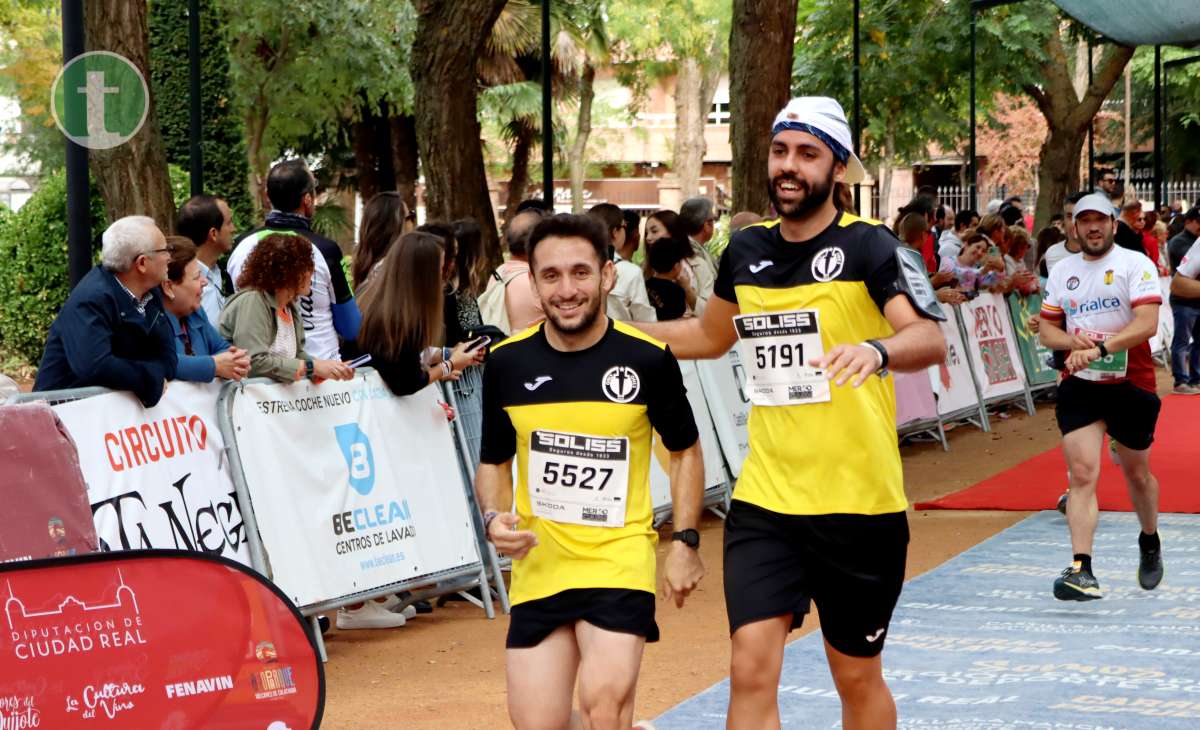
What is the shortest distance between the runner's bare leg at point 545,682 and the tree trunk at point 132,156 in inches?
338

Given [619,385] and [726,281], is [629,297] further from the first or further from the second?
[619,385]

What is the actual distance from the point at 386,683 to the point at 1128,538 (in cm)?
540

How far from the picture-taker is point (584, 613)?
16.3 ft

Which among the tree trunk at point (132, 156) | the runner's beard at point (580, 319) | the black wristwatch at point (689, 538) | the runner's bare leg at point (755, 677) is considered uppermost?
the tree trunk at point (132, 156)

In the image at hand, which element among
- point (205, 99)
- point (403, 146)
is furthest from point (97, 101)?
point (403, 146)

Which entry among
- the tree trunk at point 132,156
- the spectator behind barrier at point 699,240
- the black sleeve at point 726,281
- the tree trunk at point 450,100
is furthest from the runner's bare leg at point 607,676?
the tree trunk at point 450,100

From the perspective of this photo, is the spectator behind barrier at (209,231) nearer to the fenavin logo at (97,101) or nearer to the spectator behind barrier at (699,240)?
the fenavin logo at (97,101)

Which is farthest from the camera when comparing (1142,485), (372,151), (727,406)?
(372,151)

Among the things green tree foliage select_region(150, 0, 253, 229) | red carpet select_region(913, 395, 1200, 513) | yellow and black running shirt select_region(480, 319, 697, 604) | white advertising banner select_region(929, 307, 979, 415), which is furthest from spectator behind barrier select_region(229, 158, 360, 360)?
green tree foliage select_region(150, 0, 253, 229)

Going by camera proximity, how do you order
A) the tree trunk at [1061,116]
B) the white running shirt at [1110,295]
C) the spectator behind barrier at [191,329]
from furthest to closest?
1. the tree trunk at [1061,116]
2. the white running shirt at [1110,295]
3. the spectator behind barrier at [191,329]

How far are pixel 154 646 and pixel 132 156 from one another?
360 inches

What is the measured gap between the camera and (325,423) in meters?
8.48

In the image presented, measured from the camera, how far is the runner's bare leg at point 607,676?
4832 mm

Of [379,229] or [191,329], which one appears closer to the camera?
[191,329]
